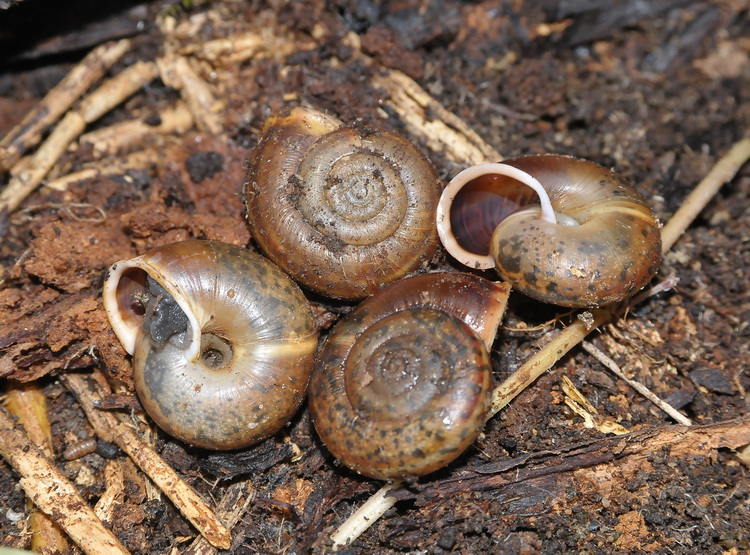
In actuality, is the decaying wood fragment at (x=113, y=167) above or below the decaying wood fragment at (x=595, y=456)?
above

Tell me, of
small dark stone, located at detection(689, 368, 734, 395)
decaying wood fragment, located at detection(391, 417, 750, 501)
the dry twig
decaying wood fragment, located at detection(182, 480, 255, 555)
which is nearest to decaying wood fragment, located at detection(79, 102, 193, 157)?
decaying wood fragment, located at detection(182, 480, 255, 555)

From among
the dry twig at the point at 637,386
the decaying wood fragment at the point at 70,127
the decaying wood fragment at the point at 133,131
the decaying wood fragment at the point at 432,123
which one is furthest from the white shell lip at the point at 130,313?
the dry twig at the point at 637,386

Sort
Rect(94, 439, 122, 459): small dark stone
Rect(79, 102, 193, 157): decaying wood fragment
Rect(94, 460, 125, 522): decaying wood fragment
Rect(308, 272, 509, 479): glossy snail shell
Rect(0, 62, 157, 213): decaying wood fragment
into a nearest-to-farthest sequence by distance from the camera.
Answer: Rect(308, 272, 509, 479): glossy snail shell, Rect(94, 460, 125, 522): decaying wood fragment, Rect(94, 439, 122, 459): small dark stone, Rect(0, 62, 157, 213): decaying wood fragment, Rect(79, 102, 193, 157): decaying wood fragment

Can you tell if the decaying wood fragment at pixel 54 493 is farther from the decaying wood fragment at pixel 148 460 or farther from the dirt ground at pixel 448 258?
the decaying wood fragment at pixel 148 460

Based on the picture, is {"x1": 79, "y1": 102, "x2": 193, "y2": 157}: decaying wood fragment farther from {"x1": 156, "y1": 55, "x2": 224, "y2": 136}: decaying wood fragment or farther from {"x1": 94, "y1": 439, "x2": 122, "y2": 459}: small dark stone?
{"x1": 94, "y1": 439, "x2": 122, "y2": 459}: small dark stone

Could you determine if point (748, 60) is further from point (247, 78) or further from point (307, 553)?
point (307, 553)

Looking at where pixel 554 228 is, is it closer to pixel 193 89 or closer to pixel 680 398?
pixel 680 398


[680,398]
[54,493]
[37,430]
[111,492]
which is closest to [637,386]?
[680,398]
